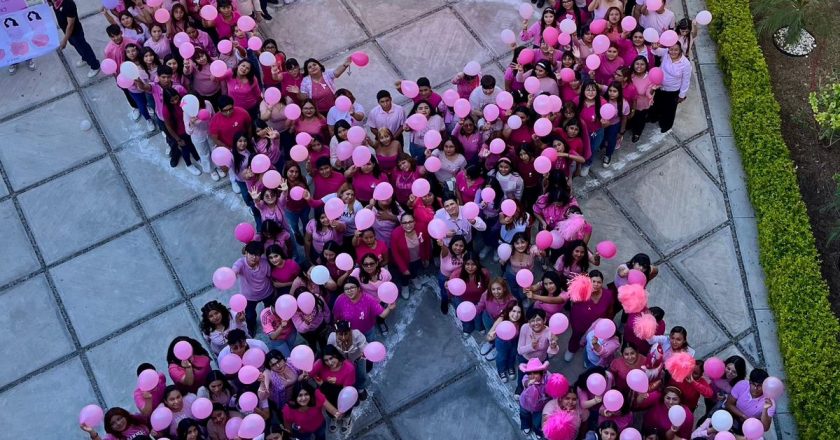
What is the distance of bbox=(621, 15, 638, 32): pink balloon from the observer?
Answer: 8727mm

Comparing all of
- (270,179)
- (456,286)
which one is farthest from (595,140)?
(270,179)

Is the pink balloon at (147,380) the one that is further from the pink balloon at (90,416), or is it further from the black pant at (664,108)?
the black pant at (664,108)

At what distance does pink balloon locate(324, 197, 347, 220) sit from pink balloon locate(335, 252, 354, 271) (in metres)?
0.44

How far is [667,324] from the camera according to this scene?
8.00m

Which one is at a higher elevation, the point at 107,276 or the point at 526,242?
the point at 526,242

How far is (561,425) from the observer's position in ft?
20.5

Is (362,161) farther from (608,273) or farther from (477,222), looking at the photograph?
(608,273)

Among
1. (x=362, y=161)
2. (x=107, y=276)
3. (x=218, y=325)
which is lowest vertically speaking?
(x=107, y=276)

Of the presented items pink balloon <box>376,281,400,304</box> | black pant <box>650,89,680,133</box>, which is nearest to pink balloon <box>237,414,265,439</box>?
pink balloon <box>376,281,400,304</box>

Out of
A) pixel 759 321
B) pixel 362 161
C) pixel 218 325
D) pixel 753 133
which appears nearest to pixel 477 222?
pixel 362 161

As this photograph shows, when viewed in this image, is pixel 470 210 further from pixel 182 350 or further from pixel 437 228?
pixel 182 350

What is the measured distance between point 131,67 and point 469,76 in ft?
11.1

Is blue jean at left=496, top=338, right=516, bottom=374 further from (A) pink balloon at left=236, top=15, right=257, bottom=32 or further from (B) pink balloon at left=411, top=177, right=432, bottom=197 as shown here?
(A) pink balloon at left=236, top=15, right=257, bottom=32

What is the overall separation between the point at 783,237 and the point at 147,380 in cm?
604
